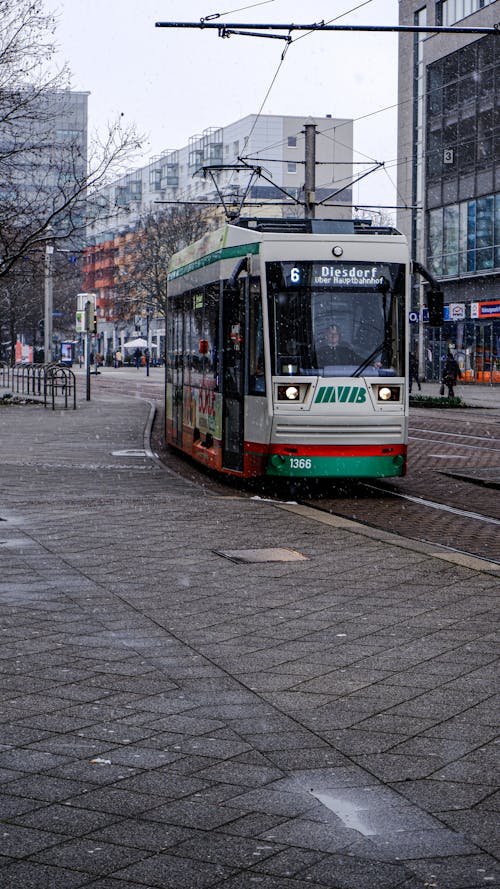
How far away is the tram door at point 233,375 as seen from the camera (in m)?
14.6

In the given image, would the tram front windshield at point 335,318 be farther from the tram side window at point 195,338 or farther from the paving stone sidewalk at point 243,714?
the paving stone sidewalk at point 243,714

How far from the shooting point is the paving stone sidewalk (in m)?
3.85

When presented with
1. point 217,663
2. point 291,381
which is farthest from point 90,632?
point 291,381

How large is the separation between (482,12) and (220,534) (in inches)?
1707

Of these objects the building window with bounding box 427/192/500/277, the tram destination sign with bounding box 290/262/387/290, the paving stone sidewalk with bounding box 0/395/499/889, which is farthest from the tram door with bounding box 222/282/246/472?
the building window with bounding box 427/192/500/277

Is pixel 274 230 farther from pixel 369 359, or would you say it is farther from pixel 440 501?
pixel 440 501

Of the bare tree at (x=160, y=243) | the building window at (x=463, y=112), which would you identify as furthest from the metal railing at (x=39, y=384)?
the bare tree at (x=160, y=243)

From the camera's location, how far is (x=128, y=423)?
27.5 metres

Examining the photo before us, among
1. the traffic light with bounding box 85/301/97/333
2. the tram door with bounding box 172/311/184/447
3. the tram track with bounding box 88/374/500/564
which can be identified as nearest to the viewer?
the tram track with bounding box 88/374/500/564

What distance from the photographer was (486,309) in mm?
49875

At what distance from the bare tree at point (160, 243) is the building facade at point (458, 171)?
18261mm

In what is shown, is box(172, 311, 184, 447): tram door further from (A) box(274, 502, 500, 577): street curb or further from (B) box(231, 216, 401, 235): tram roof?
(A) box(274, 502, 500, 577): street curb

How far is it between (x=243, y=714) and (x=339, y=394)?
8727 mm

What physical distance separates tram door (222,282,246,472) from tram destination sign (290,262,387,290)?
0.82 metres
